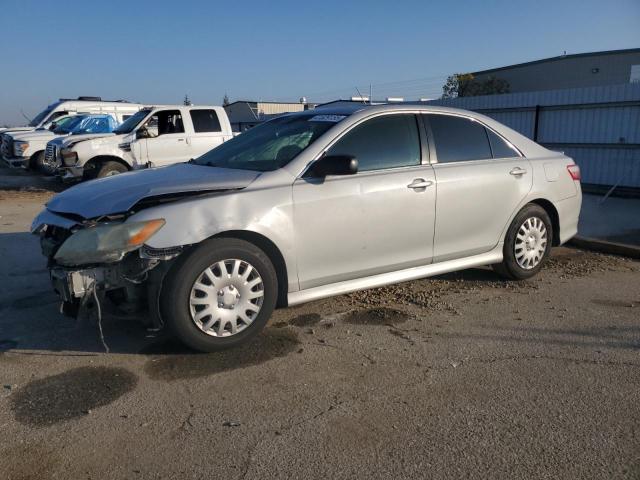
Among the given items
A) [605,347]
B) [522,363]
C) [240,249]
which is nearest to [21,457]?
[240,249]

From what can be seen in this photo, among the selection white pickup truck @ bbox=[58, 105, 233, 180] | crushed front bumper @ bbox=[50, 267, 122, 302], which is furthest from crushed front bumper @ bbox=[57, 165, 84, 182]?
crushed front bumper @ bbox=[50, 267, 122, 302]

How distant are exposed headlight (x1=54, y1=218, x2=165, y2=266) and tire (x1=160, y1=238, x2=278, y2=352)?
291 millimetres

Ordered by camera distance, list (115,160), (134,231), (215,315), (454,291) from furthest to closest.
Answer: (115,160) → (454,291) → (215,315) → (134,231)

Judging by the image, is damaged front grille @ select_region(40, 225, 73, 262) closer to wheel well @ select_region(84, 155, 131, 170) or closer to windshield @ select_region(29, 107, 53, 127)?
wheel well @ select_region(84, 155, 131, 170)

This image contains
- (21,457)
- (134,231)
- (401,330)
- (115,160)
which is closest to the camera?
(21,457)

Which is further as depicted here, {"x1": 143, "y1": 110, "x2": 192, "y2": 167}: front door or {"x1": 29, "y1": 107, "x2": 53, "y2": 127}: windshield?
{"x1": 29, "y1": 107, "x2": 53, "y2": 127}: windshield

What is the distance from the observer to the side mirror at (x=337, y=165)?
401 centimetres

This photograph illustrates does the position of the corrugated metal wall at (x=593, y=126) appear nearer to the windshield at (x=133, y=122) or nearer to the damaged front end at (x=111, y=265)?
the windshield at (x=133, y=122)

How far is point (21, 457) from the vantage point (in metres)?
2.70

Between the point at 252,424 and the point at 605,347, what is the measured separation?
2583 mm

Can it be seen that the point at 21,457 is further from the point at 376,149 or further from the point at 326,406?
the point at 376,149

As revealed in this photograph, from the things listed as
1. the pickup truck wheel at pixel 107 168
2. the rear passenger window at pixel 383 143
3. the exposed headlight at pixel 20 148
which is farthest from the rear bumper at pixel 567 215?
the exposed headlight at pixel 20 148

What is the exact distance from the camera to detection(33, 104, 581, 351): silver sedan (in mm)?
3594

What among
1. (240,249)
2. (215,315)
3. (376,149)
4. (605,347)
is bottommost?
(605,347)
